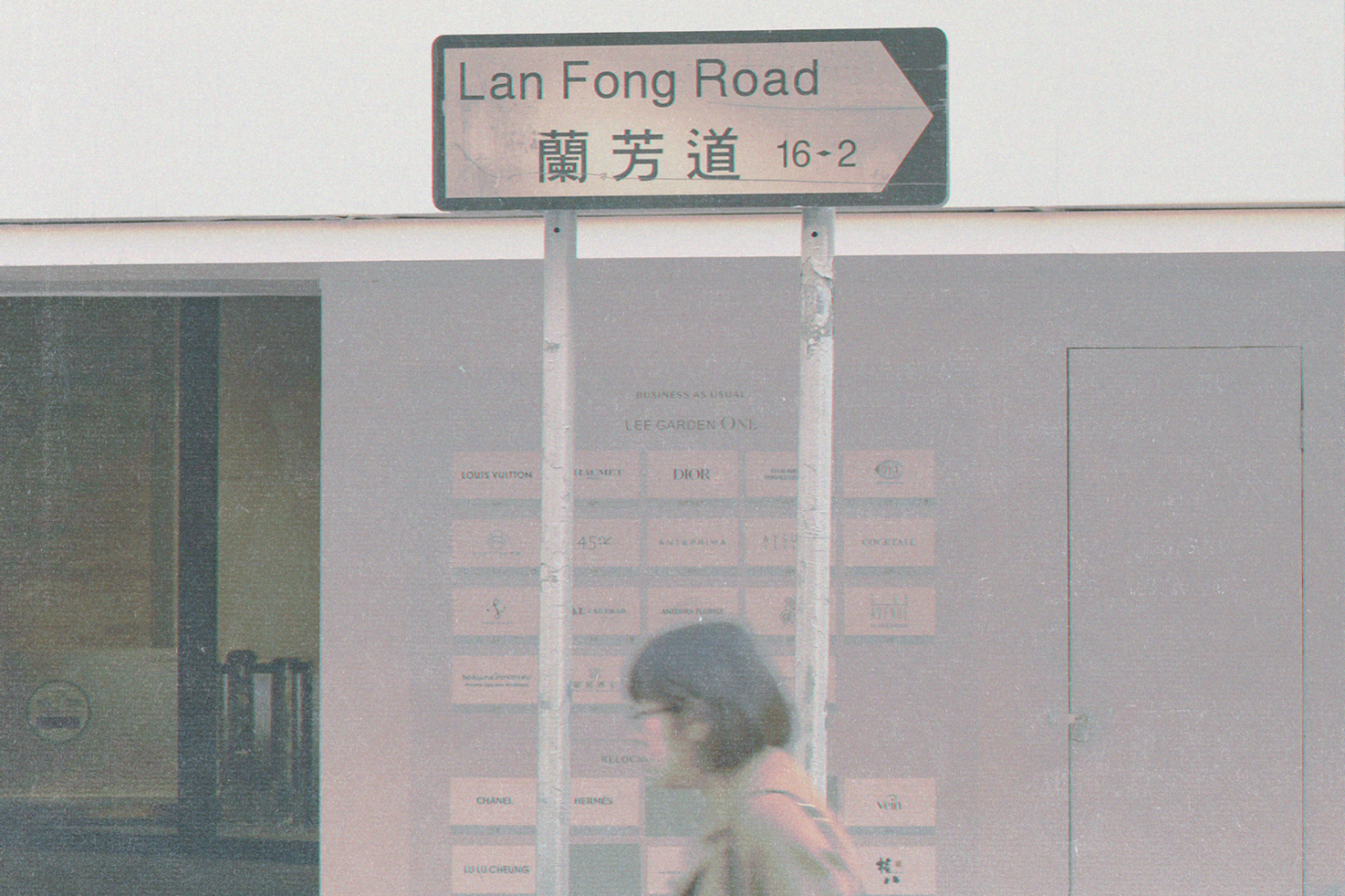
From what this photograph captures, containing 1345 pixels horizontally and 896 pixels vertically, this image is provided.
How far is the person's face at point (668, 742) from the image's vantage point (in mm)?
2041

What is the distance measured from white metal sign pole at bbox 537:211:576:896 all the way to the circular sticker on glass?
432cm

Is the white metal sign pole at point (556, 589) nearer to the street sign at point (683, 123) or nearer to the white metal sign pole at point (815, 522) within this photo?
the street sign at point (683, 123)

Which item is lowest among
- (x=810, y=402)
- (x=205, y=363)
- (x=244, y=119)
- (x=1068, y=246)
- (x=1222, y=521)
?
(x=1222, y=521)

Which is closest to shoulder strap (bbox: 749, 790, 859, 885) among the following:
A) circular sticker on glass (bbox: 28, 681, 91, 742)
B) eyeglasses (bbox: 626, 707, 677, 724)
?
eyeglasses (bbox: 626, 707, 677, 724)

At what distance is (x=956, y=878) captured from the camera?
Answer: 4.14 m

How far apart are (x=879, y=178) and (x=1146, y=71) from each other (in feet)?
7.55

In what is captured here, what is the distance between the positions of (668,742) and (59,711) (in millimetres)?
4649

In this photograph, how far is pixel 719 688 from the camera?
80.3 inches

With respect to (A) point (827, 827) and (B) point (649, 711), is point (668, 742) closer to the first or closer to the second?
(B) point (649, 711)

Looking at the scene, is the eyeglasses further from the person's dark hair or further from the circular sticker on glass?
the circular sticker on glass

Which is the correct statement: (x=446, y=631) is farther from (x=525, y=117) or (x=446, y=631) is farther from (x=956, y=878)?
(x=525, y=117)

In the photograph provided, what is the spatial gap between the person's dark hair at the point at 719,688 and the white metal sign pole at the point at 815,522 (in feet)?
0.28

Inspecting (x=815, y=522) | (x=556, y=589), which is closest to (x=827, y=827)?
(x=815, y=522)

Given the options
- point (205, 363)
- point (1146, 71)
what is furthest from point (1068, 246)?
point (205, 363)
